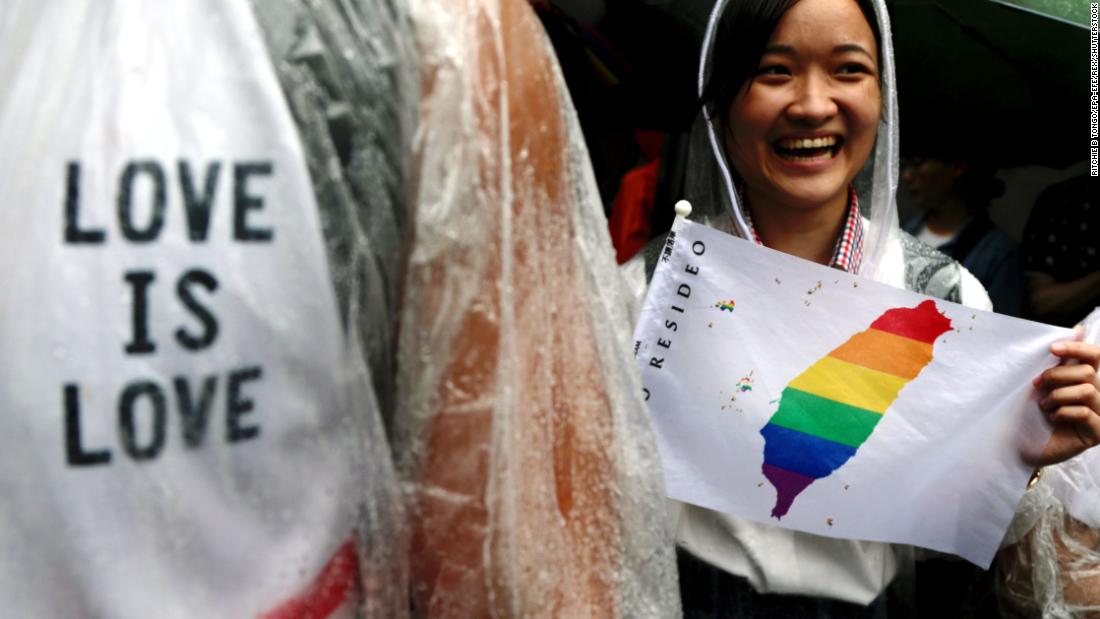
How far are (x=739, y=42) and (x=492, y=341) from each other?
0.97m

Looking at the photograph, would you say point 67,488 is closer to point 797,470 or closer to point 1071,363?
point 797,470

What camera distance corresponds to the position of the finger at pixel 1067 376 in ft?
5.17

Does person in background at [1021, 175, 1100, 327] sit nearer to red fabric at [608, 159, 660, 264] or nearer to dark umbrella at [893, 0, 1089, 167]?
dark umbrella at [893, 0, 1089, 167]

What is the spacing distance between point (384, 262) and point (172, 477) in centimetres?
23

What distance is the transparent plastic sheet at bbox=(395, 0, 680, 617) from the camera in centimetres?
89

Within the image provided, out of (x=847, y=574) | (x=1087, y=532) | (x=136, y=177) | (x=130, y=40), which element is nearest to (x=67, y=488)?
(x=136, y=177)

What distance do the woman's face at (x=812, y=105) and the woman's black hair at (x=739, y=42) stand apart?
0.01 meters

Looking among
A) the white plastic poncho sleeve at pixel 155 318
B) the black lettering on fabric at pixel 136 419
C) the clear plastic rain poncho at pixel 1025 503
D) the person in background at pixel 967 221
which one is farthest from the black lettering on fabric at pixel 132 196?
the person in background at pixel 967 221

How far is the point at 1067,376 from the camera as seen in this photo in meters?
1.58

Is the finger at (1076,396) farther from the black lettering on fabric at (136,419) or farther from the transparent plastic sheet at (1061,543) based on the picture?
the black lettering on fabric at (136,419)

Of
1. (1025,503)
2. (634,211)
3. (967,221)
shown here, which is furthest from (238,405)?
(967,221)

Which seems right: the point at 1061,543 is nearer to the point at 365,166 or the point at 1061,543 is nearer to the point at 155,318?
the point at 365,166

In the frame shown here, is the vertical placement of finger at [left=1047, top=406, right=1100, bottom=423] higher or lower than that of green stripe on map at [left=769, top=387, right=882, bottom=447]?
higher

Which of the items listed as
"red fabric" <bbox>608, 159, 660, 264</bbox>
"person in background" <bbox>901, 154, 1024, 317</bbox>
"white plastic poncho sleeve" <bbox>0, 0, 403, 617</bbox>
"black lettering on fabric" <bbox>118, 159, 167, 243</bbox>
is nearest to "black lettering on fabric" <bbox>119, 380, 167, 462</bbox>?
"white plastic poncho sleeve" <bbox>0, 0, 403, 617</bbox>
